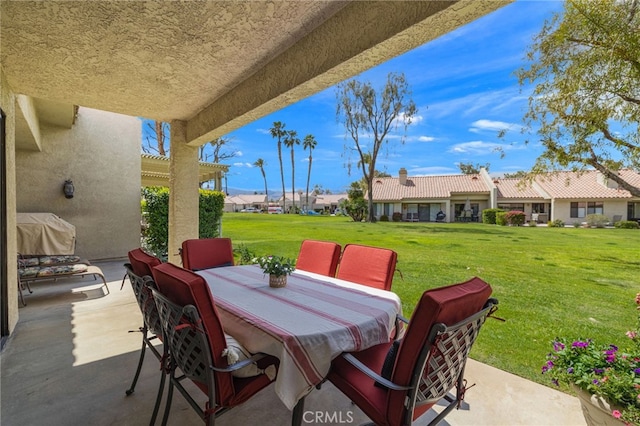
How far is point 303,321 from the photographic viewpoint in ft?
5.83

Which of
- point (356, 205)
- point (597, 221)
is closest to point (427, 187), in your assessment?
point (356, 205)

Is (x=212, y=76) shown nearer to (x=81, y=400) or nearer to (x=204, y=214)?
(x=81, y=400)

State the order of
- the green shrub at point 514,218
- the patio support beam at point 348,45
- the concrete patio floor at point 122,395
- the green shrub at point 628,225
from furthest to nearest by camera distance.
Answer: the green shrub at point 514,218 < the green shrub at point 628,225 < the concrete patio floor at point 122,395 < the patio support beam at point 348,45

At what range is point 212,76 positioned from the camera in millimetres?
3191

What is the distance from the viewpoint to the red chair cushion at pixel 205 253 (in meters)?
3.54

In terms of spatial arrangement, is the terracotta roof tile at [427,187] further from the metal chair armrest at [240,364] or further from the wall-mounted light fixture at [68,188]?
the metal chair armrest at [240,364]

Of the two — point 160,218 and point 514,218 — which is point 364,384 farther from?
point 514,218

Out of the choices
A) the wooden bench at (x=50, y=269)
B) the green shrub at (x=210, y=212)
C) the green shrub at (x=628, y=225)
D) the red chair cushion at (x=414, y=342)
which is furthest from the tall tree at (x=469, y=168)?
the red chair cushion at (x=414, y=342)

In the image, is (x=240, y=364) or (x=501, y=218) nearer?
(x=240, y=364)

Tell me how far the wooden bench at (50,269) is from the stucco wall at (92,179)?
2.34 m

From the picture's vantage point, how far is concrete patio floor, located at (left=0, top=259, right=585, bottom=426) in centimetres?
207

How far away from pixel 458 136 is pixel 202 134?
2880 centimetres

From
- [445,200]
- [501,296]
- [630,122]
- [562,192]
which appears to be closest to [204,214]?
[501,296]

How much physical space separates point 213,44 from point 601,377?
11.3 ft
